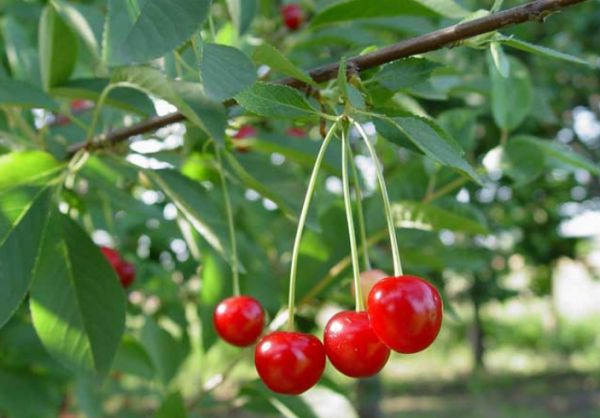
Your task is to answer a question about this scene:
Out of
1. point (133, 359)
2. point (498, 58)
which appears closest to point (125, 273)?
point (133, 359)

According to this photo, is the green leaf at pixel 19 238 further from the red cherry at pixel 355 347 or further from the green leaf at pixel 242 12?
the green leaf at pixel 242 12

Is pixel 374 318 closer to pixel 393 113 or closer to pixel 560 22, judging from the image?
pixel 393 113

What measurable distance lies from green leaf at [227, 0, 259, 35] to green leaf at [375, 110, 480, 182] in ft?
2.10

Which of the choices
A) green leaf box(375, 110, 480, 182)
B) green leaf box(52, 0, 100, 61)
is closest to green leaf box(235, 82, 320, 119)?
green leaf box(375, 110, 480, 182)

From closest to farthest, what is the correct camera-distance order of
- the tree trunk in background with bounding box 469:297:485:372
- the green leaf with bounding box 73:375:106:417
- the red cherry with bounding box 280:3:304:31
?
the green leaf with bounding box 73:375:106:417 < the red cherry with bounding box 280:3:304:31 < the tree trunk in background with bounding box 469:297:485:372

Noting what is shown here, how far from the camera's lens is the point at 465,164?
62 cm

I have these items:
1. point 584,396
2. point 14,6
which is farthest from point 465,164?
point 584,396

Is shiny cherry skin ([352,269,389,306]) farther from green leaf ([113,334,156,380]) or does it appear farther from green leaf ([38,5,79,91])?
green leaf ([113,334,156,380])

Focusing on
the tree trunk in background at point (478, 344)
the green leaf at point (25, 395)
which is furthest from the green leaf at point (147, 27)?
the tree trunk in background at point (478, 344)

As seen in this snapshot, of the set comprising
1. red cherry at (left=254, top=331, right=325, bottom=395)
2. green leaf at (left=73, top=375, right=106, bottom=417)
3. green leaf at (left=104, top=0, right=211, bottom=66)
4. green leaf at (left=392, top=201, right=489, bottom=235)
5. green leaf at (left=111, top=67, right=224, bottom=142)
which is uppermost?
green leaf at (left=104, top=0, right=211, bottom=66)

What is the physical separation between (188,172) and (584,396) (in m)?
7.56

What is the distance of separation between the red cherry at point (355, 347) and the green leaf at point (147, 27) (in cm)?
32

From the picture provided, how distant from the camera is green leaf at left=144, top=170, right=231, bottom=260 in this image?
35.5 inches

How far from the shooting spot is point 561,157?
3.65ft
